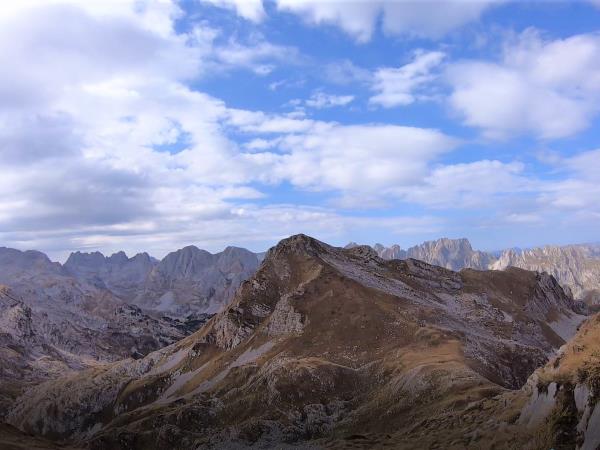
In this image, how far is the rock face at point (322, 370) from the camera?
280ft

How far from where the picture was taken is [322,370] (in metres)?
113

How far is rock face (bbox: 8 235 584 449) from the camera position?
280 ft

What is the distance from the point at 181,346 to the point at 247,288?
30.9 metres

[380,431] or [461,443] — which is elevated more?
[461,443]

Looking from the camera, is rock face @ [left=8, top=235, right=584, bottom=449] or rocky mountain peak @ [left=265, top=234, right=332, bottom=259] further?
rocky mountain peak @ [left=265, top=234, right=332, bottom=259]

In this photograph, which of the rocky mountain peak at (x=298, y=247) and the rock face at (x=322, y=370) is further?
the rocky mountain peak at (x=298, y=247)

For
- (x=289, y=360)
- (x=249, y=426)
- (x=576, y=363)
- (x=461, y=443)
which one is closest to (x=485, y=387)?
(x=461, y=443)

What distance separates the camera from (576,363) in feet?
165

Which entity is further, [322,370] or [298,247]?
[298,247]

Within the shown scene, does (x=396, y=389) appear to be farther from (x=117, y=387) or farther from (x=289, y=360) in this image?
(x=117, y=387)

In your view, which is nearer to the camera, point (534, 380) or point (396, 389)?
point (534, 380)

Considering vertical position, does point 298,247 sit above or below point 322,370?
above

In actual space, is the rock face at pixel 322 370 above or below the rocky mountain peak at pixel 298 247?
below

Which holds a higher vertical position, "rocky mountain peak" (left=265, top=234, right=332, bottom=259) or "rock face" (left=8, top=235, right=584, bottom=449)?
"rocky mountain peak" (left=265, top=234, right=332, bottom=259)
